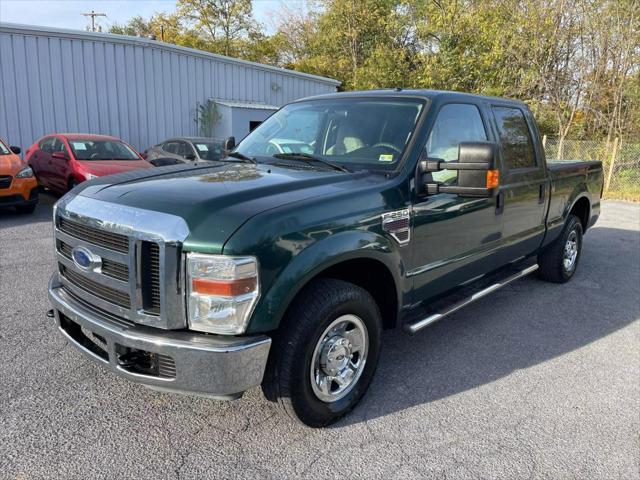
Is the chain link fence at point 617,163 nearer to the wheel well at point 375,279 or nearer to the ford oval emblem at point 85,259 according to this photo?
the wheel well at point 375,279

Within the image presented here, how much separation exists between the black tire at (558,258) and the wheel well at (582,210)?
0.15 m

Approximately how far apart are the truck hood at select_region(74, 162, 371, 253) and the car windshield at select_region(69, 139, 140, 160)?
7.84 meters

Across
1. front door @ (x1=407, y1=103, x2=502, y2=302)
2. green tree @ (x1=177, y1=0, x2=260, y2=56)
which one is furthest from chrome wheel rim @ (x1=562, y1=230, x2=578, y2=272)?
green tree @ (x1=177, y1=0, x2=260, y2=56)

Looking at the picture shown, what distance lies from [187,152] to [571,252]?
355 inches

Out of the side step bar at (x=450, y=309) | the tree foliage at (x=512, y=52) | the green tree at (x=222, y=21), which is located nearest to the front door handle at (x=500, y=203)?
the side step bar at (x=450, y=309)

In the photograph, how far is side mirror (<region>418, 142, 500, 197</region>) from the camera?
9.49 feet

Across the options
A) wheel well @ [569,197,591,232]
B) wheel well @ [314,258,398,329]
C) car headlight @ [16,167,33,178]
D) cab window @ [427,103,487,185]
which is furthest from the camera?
car headlight @ [16,167,33,178]

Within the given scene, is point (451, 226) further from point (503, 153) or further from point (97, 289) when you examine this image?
point (97, 289)

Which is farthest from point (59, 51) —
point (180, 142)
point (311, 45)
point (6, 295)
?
point (311, 45)

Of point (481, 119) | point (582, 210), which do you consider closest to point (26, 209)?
point (481, 119)

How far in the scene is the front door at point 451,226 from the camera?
3330mm

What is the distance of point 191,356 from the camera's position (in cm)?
230

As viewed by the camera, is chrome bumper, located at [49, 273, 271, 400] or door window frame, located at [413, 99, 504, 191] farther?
door window frame, located at [413, 99, 504, 191]

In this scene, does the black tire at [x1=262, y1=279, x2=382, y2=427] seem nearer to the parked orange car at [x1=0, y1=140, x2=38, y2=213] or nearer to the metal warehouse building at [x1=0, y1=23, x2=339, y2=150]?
the parked orange car at [x1=0, y1=140, x2=38, y2=213]
